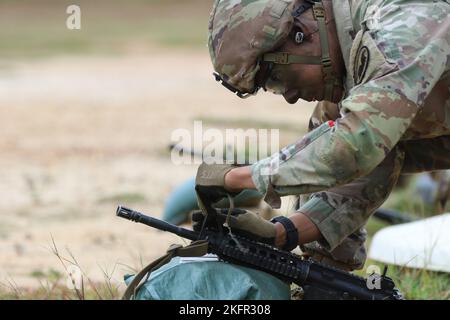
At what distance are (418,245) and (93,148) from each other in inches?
242

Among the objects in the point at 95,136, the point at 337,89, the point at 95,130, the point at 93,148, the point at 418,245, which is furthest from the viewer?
the point at 95,130

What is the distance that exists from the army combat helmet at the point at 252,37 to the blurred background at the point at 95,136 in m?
1.08

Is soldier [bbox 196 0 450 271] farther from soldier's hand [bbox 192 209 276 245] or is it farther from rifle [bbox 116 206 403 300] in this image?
rifle [bbox 116 206 403 300]

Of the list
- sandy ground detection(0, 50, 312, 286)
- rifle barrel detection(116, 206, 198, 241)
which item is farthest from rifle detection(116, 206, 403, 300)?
sandy ground detection(0, 50, 312, 286)

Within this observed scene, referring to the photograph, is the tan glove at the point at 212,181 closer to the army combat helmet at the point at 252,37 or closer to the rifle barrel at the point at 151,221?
the rifle barrel at the point at 151,221

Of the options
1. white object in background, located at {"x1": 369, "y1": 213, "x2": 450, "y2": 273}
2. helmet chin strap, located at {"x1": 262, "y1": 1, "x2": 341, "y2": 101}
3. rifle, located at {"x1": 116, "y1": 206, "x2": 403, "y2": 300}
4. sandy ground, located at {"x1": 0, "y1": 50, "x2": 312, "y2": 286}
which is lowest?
sandy ground, located at {"x1": 0, "y1": 50, "x2": 312, "y2": 286}

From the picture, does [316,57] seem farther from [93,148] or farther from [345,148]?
[93,148]

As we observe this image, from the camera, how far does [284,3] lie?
3.60 metres

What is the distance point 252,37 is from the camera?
3578 mm

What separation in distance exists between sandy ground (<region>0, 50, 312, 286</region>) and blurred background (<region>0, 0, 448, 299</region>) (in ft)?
0.05

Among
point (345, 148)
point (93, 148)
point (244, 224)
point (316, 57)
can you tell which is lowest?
point (93, 148)

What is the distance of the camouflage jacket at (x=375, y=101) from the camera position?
3254 mm

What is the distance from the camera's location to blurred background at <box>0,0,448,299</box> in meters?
6.70

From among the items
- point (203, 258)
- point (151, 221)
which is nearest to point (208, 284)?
point (203, 258)
